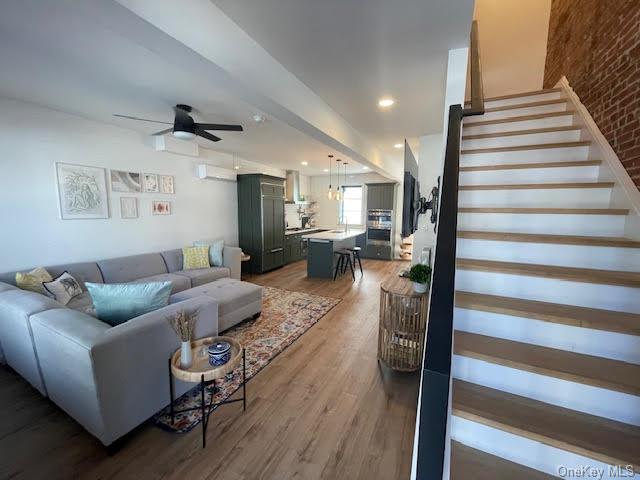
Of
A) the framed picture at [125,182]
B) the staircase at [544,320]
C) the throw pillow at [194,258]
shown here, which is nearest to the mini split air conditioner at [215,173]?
the framed picture at [125,182]

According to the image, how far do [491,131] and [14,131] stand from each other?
16.7ft

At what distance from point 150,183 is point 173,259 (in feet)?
4.28

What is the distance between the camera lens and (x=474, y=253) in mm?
1731

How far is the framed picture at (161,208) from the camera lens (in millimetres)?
4332

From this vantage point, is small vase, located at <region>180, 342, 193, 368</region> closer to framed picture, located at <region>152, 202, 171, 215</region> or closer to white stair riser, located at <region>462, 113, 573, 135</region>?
white stair riser, located at <region>462, 113, 573, 135</region>

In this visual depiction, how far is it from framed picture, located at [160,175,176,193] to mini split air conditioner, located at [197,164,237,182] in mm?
553

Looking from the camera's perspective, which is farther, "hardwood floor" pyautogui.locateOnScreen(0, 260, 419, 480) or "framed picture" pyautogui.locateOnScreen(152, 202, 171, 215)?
"framed picture" pyautogui.locateOnScreen(152, 202, 171, 215)

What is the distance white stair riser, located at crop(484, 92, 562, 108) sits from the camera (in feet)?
8.93

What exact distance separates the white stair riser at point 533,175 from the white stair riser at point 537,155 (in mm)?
183

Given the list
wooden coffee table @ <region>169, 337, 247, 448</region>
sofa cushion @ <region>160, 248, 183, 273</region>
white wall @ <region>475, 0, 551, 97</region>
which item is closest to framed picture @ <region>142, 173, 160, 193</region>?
sofa cushion @ <region>160, 248, 183, 273</region>

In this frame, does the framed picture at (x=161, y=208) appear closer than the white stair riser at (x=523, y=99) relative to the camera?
No

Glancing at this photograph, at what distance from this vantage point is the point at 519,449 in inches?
38.9

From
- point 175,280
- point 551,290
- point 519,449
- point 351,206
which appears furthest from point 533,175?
point 351,206

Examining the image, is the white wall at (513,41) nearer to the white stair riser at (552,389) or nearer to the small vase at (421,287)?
the small vase at (421,287)
